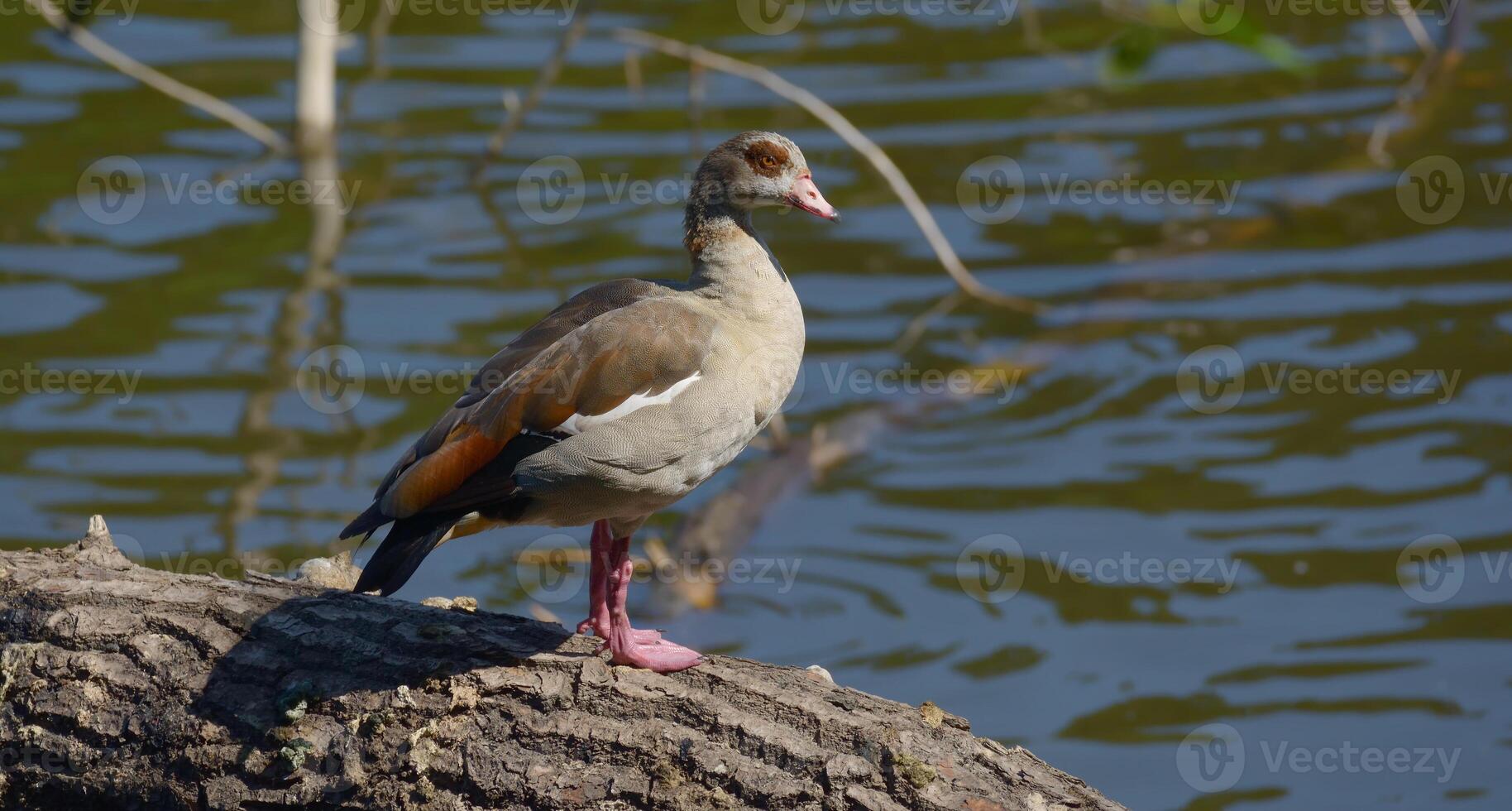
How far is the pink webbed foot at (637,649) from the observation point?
→ 432 cm

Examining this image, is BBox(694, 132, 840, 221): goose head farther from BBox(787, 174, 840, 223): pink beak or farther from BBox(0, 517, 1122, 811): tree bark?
BBox(0, 517, 1122, 811): tree bark

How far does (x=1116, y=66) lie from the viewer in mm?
2008

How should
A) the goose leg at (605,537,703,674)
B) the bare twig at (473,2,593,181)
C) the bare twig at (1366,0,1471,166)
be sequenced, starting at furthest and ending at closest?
the bare twig at (1366,0,1471,166)
the bare twig at (473,2,593,181)
the goose leg at (605,537,703,674)

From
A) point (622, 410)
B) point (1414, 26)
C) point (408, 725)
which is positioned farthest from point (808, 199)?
point (1414, 26)

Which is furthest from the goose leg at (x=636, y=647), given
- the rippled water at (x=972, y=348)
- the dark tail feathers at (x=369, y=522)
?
the rippled water at (x=972, y=348)

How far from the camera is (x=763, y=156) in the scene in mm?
5051

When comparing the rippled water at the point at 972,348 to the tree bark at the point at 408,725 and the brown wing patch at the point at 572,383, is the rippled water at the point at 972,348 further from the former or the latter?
the tree bark at the point at 408,725

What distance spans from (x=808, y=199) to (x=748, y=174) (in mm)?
281

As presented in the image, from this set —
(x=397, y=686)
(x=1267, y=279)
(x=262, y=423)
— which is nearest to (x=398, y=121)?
(x=262, y=423)

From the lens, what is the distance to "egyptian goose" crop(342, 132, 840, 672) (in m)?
4.38

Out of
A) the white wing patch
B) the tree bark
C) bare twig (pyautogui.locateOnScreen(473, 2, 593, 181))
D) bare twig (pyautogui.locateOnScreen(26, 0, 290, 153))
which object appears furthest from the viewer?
bare twig (pyautogui.locateOnScreen(473, 2, 593, 181))

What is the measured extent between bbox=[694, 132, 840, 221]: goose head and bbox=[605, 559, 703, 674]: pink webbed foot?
50.7 inches

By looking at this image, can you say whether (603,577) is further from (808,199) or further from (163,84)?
(163,84)

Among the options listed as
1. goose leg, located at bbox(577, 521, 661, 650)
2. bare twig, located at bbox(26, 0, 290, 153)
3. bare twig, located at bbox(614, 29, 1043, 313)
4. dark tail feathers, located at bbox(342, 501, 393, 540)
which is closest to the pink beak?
goose leg, located at bbox(577, 521, 661, 650)
